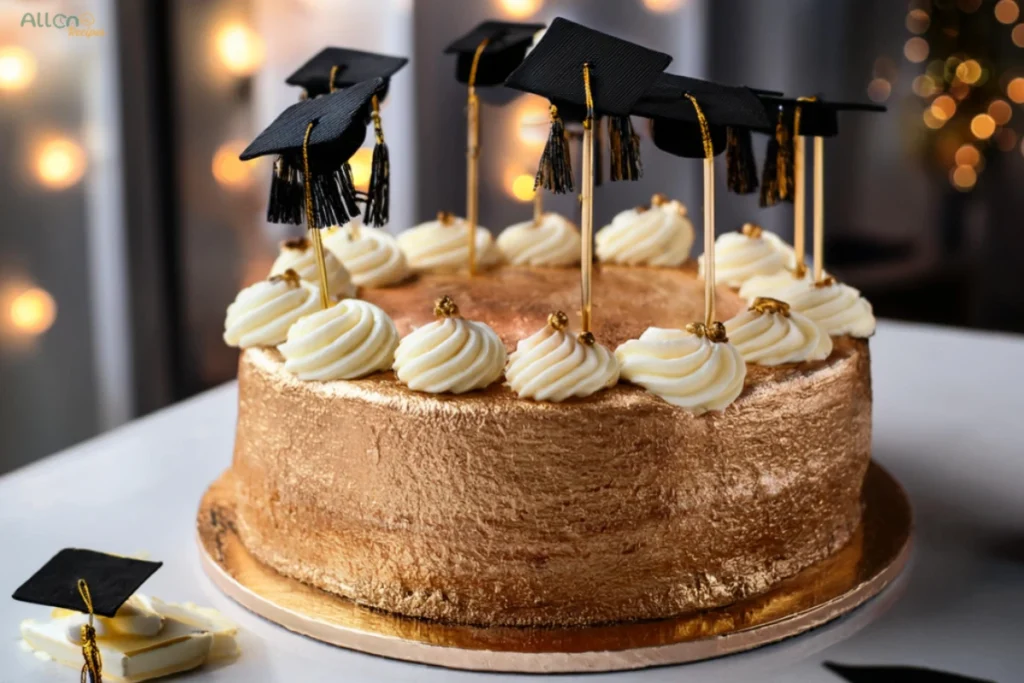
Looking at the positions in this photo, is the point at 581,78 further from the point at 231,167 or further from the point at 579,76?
the point at 231,167

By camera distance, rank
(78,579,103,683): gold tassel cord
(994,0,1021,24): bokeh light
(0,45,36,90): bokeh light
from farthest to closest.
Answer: (994,0,1021,24): bokeh light → (0,45,36,90): bokeh light → (78,579,103,683): gold tassel cord

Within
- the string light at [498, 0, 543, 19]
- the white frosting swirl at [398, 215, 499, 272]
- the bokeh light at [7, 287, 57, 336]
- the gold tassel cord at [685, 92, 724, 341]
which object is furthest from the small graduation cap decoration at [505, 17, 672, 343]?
the string light at [498, 0, 543, 19]

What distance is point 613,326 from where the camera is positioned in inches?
88.7

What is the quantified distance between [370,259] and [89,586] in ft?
3.17

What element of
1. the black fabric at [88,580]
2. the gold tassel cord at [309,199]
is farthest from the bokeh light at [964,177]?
the black fabric at [88,580]

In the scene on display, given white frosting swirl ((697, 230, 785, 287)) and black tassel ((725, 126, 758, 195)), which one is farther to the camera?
white frosting swirl ((697, 230, 785, 287))

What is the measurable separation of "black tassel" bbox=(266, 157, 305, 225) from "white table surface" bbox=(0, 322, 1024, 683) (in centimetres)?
68

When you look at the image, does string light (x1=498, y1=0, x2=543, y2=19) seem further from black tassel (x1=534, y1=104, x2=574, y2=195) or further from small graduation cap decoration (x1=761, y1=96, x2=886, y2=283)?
black tassel (x1=534, y1=104, x2=574, y2=195)

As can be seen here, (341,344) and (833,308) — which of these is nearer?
(341,344)

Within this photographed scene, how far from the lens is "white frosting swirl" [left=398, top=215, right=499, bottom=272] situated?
8.96ft

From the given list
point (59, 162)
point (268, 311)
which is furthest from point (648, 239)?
point (59, 162)

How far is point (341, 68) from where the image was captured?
254 centimetres

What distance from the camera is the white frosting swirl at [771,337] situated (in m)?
2.09

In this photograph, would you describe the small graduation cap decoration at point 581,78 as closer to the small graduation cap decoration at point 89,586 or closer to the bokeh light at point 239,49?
the small graduation cap decoration at point 89,586
